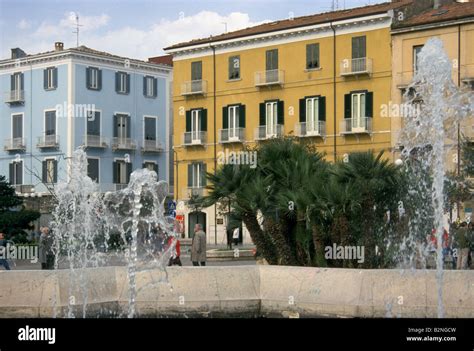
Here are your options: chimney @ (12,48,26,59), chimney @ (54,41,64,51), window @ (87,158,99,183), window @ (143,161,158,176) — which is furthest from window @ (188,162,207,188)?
chimney @ (12,48,26,59)

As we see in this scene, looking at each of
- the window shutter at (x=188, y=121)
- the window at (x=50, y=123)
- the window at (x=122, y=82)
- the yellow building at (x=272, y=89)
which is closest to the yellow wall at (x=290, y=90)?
the yellow building at (x=272, y=89)

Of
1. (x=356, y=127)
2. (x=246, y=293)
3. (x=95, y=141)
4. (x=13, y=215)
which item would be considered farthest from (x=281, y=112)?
(x=95, y=141)

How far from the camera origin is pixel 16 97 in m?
10.2

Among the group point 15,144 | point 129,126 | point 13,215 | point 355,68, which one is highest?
point 355,68

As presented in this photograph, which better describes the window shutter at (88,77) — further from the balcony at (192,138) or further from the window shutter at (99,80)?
the balcony at (192,138)

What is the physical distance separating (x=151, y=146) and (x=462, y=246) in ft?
25.2

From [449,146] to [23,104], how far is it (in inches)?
372

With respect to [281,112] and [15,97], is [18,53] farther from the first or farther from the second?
[281,112]

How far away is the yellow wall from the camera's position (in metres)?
14.4

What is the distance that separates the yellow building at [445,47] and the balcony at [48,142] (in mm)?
8142

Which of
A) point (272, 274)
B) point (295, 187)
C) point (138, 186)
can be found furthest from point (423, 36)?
point (138, 186)

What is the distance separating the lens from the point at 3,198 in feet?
45.3

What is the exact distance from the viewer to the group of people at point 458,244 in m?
16.4
